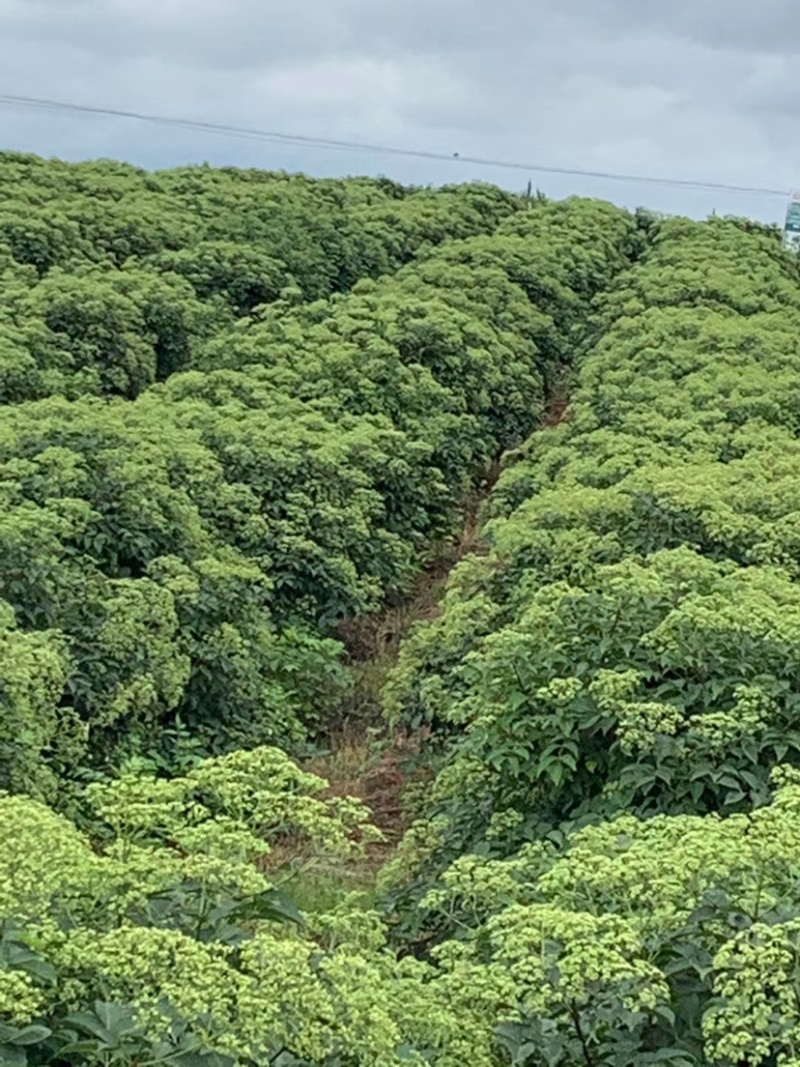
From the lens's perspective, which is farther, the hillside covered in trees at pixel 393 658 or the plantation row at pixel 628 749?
the plantation row at pixel 628 749

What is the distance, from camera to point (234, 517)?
9250 mm

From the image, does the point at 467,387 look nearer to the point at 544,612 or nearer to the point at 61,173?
the point at 544,612

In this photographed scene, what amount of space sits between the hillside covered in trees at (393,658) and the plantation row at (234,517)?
33mm

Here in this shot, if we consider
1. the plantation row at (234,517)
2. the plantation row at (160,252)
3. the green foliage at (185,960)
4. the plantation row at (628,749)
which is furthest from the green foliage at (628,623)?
the plantation row at (160,252)

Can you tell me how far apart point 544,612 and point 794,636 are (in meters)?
1.11

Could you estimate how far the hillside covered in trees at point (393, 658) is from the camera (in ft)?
9.34

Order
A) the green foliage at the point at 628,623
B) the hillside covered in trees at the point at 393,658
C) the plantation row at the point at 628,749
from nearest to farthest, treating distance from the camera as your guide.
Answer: the hillside covered in trees at the point at 393,658, the plantation row at the point at 628,749, the green foliage at the point at 628,623

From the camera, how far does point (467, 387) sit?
13.8 m

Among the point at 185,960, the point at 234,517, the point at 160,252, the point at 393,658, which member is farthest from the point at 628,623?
the point at 160,252

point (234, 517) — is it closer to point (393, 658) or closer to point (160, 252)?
point (393, 658)

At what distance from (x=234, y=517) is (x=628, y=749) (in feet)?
16.8

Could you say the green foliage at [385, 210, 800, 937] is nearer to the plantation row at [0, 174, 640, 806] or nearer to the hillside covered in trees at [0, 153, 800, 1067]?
the hillside covered in trees at [0, 153, 800, 1067]

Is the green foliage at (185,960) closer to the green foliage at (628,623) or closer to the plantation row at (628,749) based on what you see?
the plantation row at (628,749)

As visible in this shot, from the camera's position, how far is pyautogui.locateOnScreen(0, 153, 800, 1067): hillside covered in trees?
285cm
